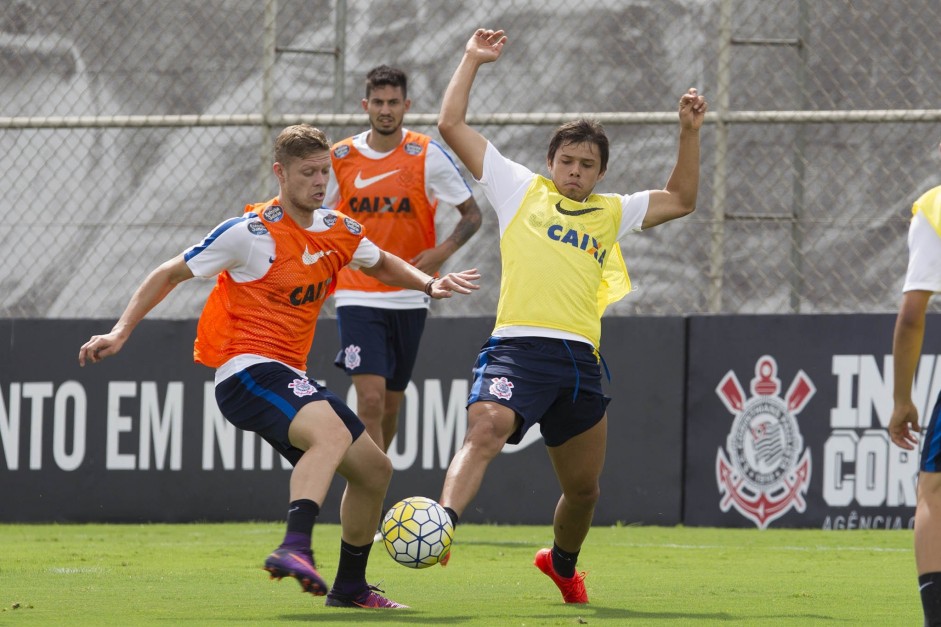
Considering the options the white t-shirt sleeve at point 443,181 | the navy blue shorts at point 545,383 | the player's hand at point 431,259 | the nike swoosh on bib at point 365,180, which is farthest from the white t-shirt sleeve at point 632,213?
the nike swoosh on bib at point 365,180

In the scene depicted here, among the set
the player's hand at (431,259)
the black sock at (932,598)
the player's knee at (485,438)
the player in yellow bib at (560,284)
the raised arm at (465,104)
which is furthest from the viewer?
the player's hand at (431,259)

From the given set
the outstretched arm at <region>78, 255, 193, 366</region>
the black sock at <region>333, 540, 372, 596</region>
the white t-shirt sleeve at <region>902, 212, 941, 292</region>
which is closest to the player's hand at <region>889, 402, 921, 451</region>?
the white t-shirt sleeve at <region>902, 212, 941, 292</region>

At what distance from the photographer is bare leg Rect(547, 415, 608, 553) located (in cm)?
618

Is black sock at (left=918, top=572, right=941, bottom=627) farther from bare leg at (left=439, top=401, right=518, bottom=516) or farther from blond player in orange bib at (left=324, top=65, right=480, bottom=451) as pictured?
blond player in orange bib at (left=324, top=65, right=480, bottom=451)

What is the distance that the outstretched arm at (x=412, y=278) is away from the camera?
6.08m

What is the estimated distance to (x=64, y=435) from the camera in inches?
416

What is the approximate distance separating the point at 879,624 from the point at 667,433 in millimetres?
4711

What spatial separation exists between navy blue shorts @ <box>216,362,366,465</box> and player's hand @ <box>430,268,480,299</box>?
62cm

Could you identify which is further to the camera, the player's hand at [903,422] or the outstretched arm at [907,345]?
the player's hand at [903,422]

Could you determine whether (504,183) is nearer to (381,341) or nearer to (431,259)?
(431,259)

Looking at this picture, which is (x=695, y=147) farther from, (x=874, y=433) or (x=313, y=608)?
(x=874, y=433)

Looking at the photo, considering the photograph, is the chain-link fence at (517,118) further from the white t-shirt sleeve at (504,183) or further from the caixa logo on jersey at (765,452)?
the white t-shirt sleeve at (504,183)

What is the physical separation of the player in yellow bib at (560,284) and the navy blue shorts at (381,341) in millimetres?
2817

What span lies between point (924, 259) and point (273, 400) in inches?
100.0
